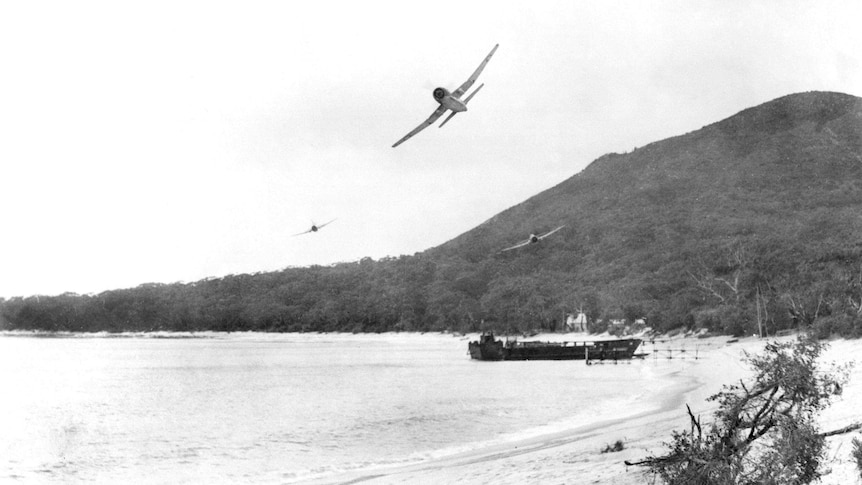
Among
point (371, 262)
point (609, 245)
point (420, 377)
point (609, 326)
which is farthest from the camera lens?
point (371, 262)

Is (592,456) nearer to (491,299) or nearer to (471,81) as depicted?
(471,81)

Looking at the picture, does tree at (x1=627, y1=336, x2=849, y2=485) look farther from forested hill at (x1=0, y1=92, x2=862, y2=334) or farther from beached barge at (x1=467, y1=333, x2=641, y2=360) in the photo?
beached barge at (x1=467, y1=333, x2=641, y2=360)

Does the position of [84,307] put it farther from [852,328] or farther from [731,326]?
[852,328]

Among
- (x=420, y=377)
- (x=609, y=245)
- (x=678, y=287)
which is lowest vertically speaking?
(x=420, y=377)

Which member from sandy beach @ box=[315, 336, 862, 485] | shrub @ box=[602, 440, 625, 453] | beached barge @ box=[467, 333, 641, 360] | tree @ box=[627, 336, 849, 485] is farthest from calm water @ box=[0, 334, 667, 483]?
tree @ box=[627, 336, 849, 485]

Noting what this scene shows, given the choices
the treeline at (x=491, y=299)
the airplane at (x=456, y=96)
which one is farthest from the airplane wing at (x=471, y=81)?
the treeline at (x=491, y=299)

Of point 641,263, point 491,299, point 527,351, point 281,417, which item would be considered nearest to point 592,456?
point 281,417

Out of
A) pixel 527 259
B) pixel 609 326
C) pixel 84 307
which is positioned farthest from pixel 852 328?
pixel 84 307
